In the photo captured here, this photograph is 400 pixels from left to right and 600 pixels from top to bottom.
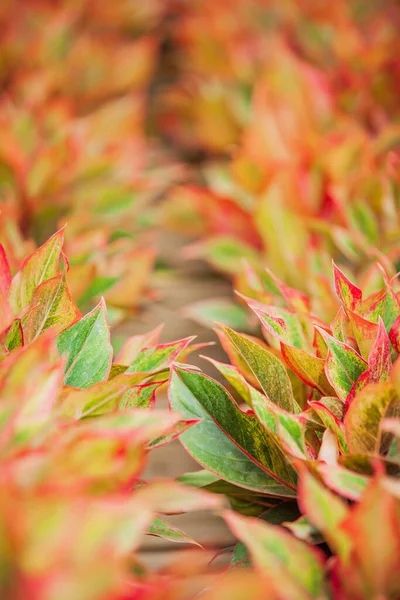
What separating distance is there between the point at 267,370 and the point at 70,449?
296 mm

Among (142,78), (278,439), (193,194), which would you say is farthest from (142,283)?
(142,78)

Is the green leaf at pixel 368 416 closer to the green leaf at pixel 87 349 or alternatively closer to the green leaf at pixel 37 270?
the green leaf at pixel 87 349

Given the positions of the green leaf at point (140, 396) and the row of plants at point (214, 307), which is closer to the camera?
the row of plants at point (214, 307)

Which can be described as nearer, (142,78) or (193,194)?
(193,194)

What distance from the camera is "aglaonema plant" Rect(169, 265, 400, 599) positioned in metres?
0.53

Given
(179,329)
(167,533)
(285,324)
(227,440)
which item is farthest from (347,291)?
(179,329)

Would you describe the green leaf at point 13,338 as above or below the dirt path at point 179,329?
above

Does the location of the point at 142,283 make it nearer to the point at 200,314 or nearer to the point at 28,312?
the point at 200,314

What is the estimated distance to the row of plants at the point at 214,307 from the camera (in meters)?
0.49

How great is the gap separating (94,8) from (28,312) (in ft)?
5.85

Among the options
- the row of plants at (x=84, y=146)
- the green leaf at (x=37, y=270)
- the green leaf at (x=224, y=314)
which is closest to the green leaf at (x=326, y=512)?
the green leaf at (x=37, y=270)

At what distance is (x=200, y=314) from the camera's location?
1248mm

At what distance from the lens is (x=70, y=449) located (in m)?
0.50

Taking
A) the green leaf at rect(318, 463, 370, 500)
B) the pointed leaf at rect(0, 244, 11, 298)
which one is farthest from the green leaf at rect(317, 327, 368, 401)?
the pointed leaf at rect(0, 244, 11, 298)
